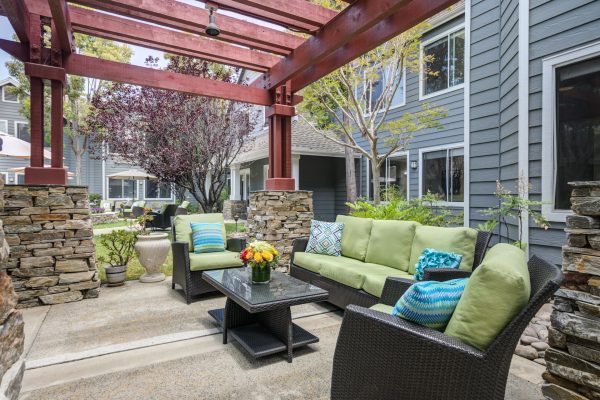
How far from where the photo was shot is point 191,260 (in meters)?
4.23

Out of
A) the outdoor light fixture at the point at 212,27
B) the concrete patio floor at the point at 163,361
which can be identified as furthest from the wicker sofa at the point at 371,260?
the outdoor light fixture at the point at 212,27

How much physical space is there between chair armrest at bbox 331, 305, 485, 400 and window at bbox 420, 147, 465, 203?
19.8ft

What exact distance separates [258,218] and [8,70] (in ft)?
46.7

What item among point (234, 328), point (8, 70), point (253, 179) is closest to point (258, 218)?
point (234, 328)

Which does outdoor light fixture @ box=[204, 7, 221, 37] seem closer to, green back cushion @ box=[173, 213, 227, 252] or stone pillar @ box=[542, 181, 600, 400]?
green back cushion @ box=[173, 213, 227, 252]

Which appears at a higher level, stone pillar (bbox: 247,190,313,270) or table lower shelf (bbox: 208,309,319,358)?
stone pillar (bbox: 247,190,313,270)

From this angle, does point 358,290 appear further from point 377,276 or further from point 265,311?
point 265,311

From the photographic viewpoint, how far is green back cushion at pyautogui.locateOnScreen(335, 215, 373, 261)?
13.6 ft

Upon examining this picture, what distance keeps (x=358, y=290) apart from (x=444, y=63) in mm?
6280

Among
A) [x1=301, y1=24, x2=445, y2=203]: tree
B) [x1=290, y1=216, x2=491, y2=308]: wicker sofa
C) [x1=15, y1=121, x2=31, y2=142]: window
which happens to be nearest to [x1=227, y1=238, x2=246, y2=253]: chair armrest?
[x1=290, y1=216, x2=491, y2=308]: wicker sofa

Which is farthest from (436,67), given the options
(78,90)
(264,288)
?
(78,90)

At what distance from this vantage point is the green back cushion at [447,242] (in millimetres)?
3053

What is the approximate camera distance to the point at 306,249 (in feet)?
14.9

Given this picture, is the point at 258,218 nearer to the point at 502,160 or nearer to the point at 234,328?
the point at 234,328
